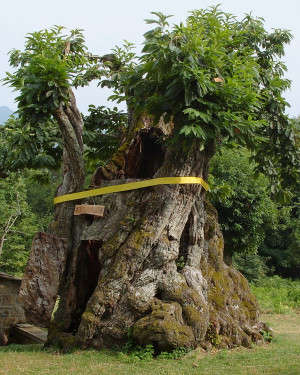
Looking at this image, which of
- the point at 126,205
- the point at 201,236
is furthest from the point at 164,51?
the point at 201,236

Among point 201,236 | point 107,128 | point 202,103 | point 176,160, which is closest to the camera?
point 202,103

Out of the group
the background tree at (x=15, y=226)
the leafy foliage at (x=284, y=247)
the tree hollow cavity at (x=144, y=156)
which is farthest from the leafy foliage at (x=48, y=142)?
the leafy foliage at (x=284, y=247)

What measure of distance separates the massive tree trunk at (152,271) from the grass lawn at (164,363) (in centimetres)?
30

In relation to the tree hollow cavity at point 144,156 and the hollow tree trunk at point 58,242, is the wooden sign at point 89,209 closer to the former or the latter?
the hollow tree trunk at point 58,242

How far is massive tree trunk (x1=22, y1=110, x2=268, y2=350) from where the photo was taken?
695cm

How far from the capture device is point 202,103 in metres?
6.97

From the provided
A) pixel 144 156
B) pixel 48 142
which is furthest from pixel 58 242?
pixel 48 142

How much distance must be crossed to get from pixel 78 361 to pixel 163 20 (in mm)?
5089

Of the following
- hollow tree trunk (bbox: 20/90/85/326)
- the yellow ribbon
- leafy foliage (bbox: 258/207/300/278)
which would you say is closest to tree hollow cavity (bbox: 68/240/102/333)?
hollow tree trunk (bbox: 20/90/85/326)

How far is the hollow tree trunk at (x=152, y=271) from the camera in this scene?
6.95 meters

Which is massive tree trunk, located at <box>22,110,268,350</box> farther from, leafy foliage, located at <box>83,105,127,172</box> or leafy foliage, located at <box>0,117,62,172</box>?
leafy foliage, located at <box>83,105,127,172</box>

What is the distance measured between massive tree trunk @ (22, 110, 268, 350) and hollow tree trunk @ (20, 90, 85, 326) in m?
0.15

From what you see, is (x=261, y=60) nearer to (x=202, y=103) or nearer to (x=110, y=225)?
(x=202, y=103)

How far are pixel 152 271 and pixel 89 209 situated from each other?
5.73ft
